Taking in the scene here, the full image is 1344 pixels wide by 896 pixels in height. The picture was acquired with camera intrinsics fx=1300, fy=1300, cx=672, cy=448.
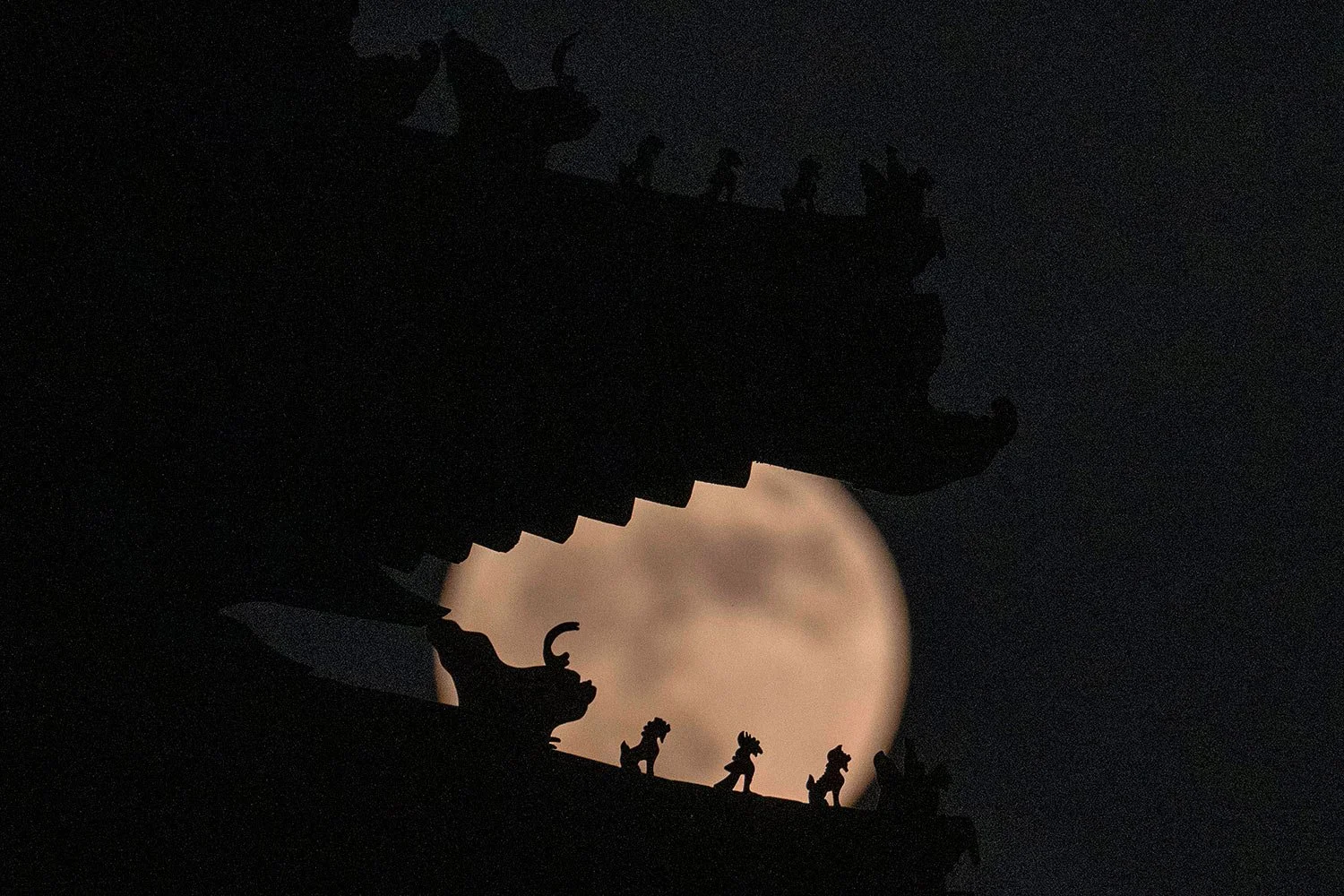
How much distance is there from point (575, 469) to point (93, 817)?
3423mm

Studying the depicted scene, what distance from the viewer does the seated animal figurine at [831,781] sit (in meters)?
8.70

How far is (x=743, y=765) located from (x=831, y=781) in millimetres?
623

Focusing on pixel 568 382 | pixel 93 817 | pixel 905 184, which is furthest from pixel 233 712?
pixel 905 184

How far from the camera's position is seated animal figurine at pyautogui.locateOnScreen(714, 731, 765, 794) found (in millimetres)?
8562

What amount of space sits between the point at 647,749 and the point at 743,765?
0.65 meters

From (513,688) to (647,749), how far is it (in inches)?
39.5

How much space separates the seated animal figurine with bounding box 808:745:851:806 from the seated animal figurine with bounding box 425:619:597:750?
63.8 inches

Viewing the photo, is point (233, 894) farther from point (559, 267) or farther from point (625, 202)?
point (625, 202)

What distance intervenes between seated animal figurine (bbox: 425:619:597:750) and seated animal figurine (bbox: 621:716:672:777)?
42cm

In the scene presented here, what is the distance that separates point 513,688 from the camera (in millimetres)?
8320

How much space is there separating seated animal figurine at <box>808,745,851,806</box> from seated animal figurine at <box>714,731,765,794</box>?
1.35 ft

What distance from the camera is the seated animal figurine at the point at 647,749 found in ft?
27.7

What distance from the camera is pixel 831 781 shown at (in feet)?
28.8

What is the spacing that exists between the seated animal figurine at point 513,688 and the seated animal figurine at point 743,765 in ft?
3.44
